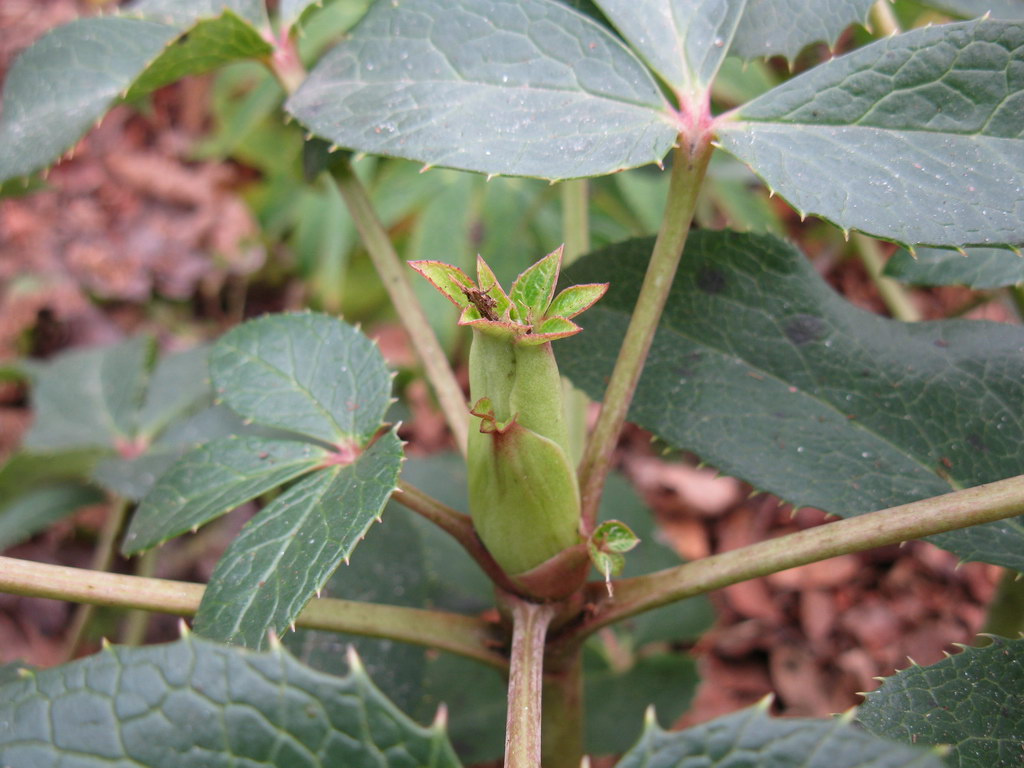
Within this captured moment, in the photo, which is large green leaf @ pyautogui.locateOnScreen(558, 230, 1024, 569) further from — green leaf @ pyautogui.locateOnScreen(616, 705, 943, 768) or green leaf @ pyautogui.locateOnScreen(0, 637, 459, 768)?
green leaf @ pyautogui.locateOnScreen(0, 637, 459, 768)

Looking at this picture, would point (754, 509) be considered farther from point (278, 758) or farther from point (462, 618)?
point (278, 758)

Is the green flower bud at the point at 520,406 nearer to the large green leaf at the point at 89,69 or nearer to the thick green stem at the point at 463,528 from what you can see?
the thick green stem at the point at 463,528

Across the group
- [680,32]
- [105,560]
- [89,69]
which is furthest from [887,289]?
[105,560]

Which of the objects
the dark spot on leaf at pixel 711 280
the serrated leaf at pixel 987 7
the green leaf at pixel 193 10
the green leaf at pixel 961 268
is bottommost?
the dark spot on leaf at pixel 711 280

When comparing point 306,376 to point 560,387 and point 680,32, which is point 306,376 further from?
point 680,32

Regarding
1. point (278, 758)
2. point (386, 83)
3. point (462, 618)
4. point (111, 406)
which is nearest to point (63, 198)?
point (111, 406)

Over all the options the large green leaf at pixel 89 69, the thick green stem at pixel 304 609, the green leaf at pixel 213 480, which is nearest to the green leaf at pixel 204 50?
the large green leaf at pixel 89 69
